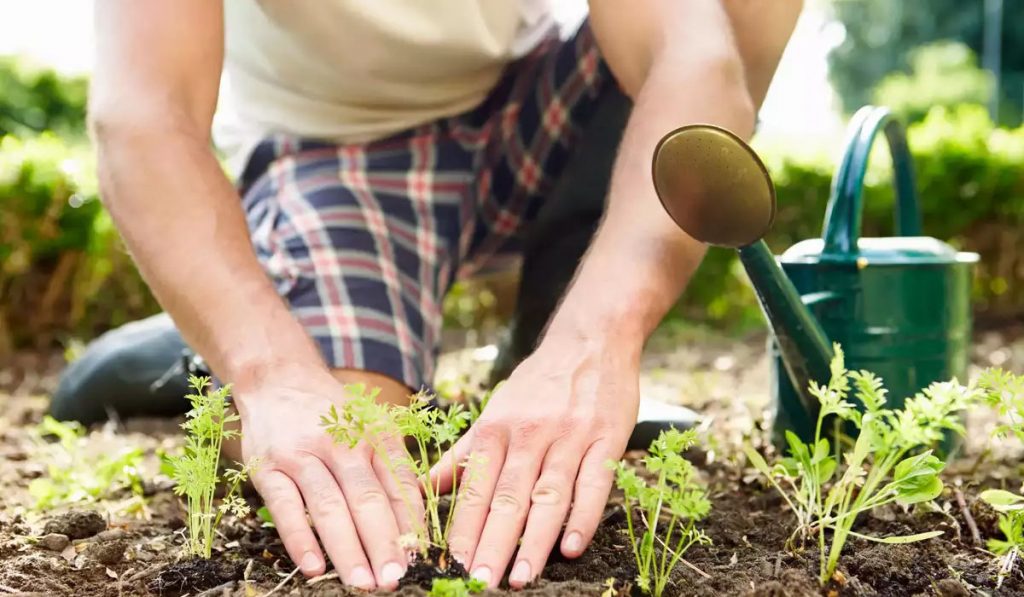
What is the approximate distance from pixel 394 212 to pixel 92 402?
1219 millimetres

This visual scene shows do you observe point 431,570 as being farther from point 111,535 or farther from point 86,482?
point 86,482

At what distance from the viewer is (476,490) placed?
1.36 meters

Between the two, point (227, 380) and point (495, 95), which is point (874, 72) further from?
point (227, 380)

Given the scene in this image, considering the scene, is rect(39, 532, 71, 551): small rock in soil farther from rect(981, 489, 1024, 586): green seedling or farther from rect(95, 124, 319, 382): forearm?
rect(981, 489, 1024, 586): green seedling

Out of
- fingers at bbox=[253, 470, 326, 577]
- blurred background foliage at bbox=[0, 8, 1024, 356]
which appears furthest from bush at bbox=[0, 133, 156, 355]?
fingers at bbox=[253, 470, 326, 577]

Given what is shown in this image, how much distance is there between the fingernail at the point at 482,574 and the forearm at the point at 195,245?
0.51 m

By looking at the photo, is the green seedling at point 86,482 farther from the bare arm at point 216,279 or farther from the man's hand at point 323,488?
the man's hand at point 323,488

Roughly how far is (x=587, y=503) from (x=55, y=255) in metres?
4.24

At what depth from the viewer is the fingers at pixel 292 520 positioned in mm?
1329

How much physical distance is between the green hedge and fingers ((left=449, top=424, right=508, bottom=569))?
12.7 ft

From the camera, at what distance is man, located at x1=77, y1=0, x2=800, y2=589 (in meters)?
1.38

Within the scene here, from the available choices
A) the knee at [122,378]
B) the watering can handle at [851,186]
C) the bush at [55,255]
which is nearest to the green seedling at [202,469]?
the watering can handle at [851,186]

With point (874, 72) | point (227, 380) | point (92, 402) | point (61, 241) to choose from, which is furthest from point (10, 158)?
point (874, 72)

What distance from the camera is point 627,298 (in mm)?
1621
